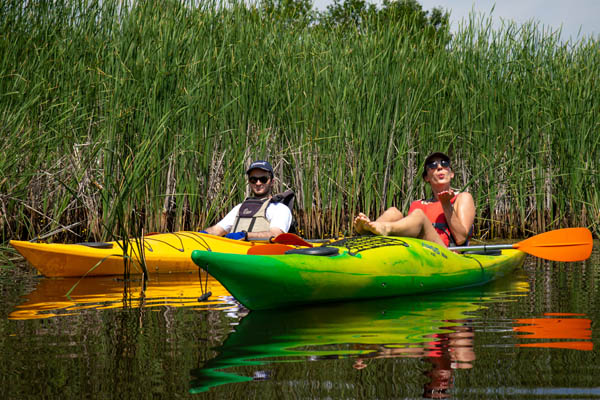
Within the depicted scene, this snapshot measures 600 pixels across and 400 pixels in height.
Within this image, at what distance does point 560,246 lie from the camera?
5406 millimetres

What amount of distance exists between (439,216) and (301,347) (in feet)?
9.24

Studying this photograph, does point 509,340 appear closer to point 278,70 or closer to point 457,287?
point 457,287

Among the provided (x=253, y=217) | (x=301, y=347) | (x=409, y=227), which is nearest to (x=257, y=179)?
(x=253, y=217)

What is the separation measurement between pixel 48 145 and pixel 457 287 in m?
3.37

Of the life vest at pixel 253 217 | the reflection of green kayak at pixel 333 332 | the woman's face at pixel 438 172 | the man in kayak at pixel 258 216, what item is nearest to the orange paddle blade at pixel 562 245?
the woman's face at pixel 438 172

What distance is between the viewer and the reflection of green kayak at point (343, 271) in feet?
11.4

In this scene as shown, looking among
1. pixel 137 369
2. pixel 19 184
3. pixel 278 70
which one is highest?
pixel 278 70

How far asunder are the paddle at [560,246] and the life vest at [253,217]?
1.57 m

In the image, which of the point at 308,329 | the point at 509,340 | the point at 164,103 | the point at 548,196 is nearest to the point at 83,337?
the point at 308,329

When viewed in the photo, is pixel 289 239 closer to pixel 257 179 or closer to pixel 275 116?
pixel 257 179

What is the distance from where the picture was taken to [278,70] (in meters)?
7.11

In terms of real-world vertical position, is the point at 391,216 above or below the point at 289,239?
above

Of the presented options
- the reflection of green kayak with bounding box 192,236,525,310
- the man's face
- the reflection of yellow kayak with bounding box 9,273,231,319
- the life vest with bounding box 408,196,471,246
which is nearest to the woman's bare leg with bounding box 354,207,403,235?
the reflection of green kayak with bounding box 192,236,525,310

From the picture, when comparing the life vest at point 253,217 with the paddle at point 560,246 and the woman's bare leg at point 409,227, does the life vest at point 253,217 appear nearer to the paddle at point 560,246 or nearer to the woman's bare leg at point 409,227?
the woman's bare leg at point 409,227
